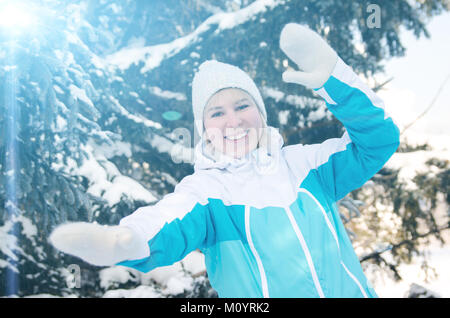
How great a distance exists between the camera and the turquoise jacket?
1.08 metres

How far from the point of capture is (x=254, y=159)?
4.55 feet

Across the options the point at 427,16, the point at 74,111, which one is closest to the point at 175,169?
the point at 74,111

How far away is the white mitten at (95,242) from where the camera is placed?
778mm

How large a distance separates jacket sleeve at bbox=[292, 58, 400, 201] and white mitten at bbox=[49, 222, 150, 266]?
2.85ft

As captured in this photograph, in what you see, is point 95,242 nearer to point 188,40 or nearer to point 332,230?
point 332,230

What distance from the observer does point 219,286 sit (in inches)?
48.7

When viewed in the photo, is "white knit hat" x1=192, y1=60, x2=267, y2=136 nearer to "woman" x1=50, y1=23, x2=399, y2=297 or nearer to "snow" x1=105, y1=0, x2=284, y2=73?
"woman" x1=50, y1=23, x2=399, y2=297

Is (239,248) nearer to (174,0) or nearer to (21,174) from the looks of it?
(21,174)

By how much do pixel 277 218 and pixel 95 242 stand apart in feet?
2.16

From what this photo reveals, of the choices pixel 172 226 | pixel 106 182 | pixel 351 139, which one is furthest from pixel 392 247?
pixel 172 226

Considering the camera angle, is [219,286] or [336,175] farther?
[336,175]

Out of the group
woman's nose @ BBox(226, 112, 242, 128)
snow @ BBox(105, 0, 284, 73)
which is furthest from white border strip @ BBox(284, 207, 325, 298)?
snow @ BBox(105, 0, 284, 73)

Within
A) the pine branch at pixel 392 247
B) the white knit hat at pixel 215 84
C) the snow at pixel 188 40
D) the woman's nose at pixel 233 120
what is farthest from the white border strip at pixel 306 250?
the snow at pixel 188 40

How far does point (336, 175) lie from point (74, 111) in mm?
2219
